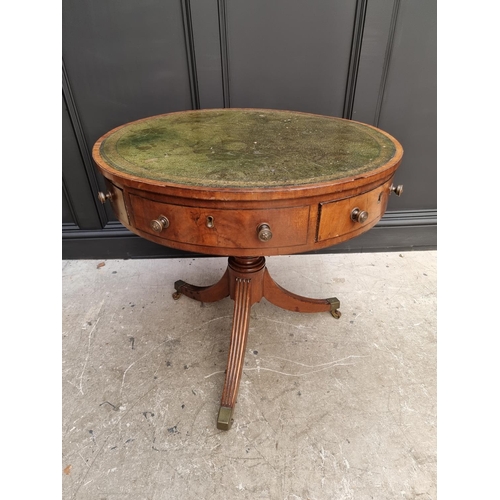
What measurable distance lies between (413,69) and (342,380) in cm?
164

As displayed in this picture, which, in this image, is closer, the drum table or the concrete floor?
the drum table

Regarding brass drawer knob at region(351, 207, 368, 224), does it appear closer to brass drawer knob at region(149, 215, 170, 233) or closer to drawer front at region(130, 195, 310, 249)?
drawer front at region(130, 195, 310, 249)

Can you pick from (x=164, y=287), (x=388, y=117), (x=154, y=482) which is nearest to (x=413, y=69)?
(x=388, y=117)

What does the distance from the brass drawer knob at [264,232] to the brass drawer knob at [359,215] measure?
0.25 m

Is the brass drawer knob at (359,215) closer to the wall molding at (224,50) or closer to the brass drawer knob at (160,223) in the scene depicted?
the brass drawer knob at (160,223)

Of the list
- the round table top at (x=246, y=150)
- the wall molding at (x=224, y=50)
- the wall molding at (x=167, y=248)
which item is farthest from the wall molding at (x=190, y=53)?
the wall molding at (x=167, y=248)

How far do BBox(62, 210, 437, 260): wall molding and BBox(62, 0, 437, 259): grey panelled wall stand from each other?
1.24 ft

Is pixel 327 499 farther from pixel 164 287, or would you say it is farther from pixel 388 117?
pixel 388 117

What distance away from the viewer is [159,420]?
4.46ft

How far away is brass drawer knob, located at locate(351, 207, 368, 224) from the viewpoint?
0.98 metres

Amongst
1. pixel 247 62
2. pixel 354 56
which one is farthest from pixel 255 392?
pixel 354 56

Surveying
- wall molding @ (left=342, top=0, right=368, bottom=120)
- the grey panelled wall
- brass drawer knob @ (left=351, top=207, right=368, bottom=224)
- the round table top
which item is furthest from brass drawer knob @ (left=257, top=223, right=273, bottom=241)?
wall molding @ (left=342, top=0, right=368, bottom=120)

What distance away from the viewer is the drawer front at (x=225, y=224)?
93 cm

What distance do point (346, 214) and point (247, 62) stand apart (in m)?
1.24
